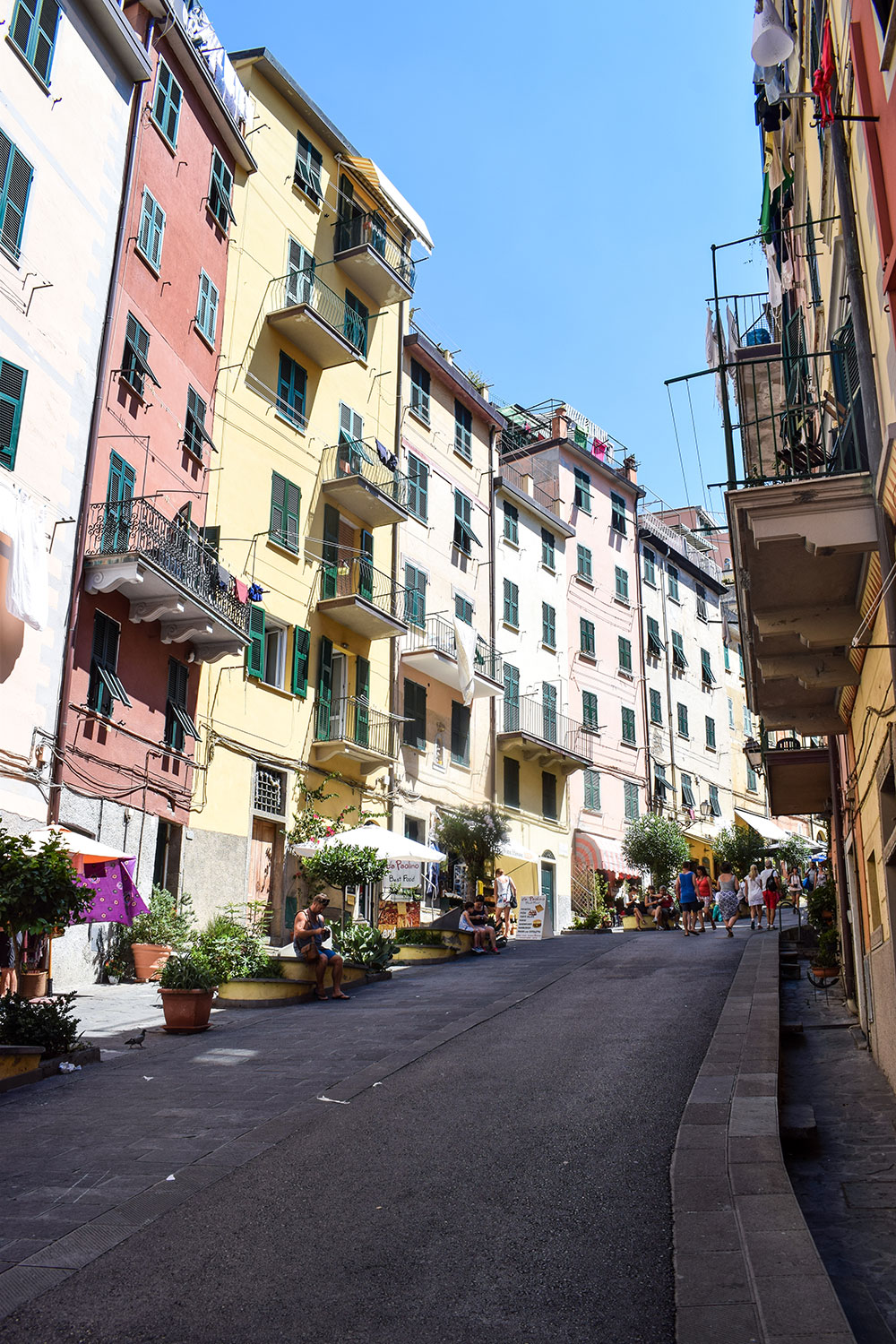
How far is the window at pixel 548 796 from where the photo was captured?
35594 mm

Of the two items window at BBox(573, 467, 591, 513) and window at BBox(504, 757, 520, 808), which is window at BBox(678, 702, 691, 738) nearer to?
window at BBox(573, 467, 591, 513)

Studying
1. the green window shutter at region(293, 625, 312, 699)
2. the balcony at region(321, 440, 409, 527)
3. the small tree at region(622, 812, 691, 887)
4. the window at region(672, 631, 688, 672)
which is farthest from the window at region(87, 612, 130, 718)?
the window at region(672, 631, 688, 672)

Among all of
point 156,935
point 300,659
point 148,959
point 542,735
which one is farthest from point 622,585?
point 148,959

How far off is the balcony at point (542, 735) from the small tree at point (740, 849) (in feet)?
27.4

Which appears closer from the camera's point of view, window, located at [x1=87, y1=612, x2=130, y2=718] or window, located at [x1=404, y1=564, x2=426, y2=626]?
window, located at [x1=87, y1=612, x2=130, y2=718]

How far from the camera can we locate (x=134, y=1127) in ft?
26.0

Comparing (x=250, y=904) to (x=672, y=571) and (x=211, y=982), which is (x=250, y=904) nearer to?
(x=211, y=982)

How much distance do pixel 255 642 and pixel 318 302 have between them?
929 centimetres

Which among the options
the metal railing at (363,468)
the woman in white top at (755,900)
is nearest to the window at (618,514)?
the metal railing at (363,468)

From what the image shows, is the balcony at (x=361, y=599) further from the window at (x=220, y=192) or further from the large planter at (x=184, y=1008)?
the large planter at (x=184, y=1008)

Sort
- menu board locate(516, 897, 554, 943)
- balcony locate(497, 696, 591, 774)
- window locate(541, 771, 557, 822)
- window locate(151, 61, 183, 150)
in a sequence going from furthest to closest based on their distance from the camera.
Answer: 1. window locate(541, 771, 557, 822)
2. balcony locate(497, 696, 591, 774)
3. menu board locate(516, 897, 554, 943)
4. window locate(151, 61, 183, 150)

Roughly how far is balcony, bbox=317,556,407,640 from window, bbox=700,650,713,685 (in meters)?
22.0

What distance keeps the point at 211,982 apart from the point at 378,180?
80.2 feet

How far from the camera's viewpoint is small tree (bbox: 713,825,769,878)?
138ft
